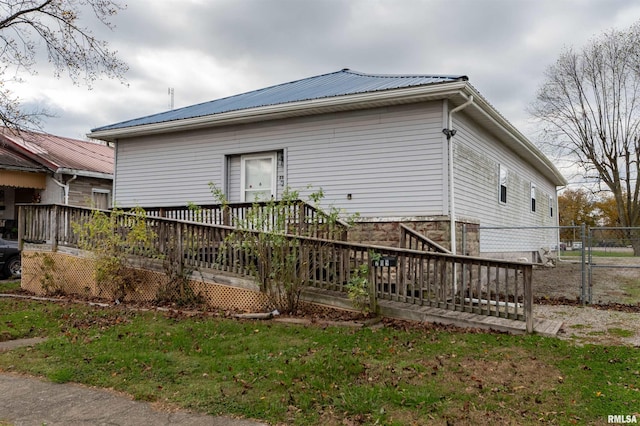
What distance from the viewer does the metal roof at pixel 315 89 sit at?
333 inches

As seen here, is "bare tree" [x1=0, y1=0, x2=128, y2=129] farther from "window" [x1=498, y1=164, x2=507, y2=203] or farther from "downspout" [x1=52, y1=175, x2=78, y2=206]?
"window" [x1=498, y1=164, x2=507, y2=203]

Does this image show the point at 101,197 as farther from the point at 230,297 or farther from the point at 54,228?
the point at 230,297

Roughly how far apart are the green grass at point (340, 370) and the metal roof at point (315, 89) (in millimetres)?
4704

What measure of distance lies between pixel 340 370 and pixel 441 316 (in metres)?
2.39

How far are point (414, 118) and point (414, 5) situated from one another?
344 centimetres

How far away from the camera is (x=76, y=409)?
11.1 ft

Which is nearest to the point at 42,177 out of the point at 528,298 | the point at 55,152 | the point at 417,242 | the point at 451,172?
the point at 55,152

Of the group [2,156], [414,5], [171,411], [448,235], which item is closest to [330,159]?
[448,235]

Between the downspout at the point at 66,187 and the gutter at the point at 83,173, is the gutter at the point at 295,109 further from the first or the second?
the downspout at the point at 66,187

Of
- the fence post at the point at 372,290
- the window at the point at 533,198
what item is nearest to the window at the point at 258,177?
the fence post at the point at 372,290

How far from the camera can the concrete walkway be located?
317 cm

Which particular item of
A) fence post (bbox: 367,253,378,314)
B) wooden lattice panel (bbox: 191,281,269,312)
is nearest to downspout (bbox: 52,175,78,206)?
wooden lattice panel (bbox: 191,281,269,312)

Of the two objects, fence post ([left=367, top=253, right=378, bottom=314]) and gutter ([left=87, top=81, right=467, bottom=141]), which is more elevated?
gutter ([left=87, top=81, right=467, bottom=141])

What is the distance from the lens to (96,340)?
524 centimetres
